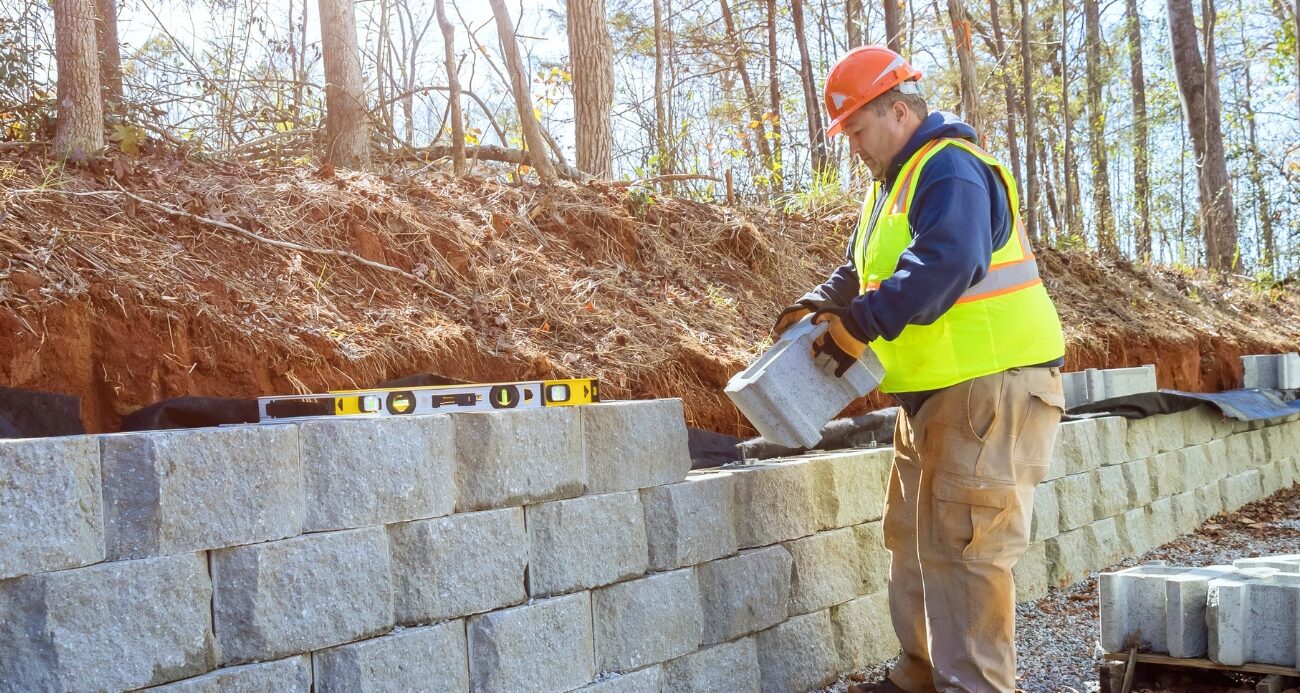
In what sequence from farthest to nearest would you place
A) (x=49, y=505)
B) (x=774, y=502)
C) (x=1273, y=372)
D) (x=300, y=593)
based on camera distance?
(x=1273, y=372), (x=774, y=502), (x=300, y=593), (x=49, y=505)

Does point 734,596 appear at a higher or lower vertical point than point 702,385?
lower

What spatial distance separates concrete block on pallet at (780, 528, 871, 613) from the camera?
454 centimetres

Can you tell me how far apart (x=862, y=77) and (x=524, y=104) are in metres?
3.87

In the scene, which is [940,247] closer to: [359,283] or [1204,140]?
[359,283]

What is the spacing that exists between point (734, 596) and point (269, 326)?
7.06 feet

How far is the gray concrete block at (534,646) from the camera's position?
325 centimetres

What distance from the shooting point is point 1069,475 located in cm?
668

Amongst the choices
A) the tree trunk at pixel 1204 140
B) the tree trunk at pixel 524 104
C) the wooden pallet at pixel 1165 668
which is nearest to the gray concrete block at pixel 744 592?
the wooden pallet at pixel 1165 668

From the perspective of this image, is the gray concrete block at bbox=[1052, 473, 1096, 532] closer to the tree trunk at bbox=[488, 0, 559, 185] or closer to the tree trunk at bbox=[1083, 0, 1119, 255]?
the tree trunk at bbox=[488, 0, 559, 185]

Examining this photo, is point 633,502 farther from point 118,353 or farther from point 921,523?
point 118,353

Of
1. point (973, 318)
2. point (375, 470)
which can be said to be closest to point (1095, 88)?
point (973, 318)

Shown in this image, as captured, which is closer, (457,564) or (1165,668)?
(457,564)

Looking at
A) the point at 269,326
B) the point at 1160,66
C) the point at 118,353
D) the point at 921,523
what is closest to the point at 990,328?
the point at 921,523

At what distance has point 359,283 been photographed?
4945mm
